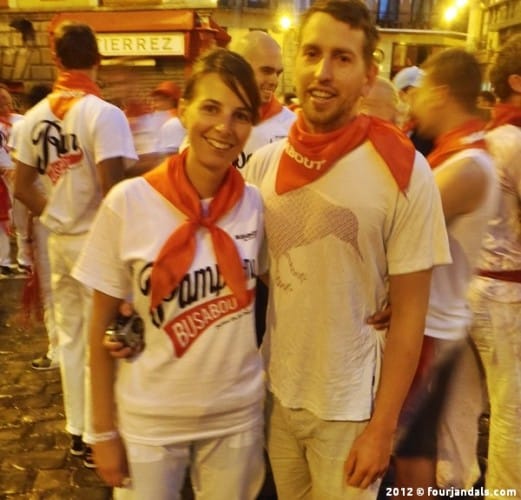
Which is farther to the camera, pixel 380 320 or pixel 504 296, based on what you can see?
pixel 504 296

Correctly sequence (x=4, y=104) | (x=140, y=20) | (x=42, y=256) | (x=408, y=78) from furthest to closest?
(x=140, y=20)
(x=4, y=104)
(x=408, y=78)
(x=42, y=256)

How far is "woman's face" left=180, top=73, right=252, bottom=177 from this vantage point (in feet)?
5.85

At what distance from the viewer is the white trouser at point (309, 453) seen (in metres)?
1.79

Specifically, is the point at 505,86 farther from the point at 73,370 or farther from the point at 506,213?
the point at 73,370

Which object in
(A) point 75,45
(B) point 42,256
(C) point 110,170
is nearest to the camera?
(C) point 110,170

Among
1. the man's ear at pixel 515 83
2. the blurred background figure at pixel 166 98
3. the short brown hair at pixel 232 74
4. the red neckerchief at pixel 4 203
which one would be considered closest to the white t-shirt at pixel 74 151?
the short brown hair at pixel 232 74

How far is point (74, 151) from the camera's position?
331 centimetres

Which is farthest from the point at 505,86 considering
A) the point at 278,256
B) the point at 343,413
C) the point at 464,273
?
the point at 343,413

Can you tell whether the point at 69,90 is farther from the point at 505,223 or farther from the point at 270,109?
the point at 505,223

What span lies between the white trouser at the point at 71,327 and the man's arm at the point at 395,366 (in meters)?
2.14

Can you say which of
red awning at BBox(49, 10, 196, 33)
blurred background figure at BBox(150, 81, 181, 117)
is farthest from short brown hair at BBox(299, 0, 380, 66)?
red awning at BBox(49, 10, 196, 33)

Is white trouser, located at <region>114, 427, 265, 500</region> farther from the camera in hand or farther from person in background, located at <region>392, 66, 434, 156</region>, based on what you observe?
person in background, located at <region>392, 66, 434, 156</region>

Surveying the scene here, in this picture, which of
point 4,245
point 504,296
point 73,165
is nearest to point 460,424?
point 504,296

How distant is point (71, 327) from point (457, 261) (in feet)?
7.31
